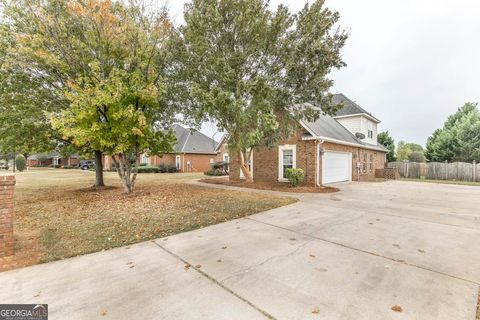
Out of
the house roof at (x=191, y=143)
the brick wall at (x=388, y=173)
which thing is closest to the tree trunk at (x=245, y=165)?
the house roof at (x=191, y=143)

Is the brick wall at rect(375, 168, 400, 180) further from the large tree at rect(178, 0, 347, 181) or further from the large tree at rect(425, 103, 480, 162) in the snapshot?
the large tree at rect(178, 0, 347, 181)

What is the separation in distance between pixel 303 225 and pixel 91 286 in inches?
174

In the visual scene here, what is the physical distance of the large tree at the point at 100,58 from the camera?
762 cm

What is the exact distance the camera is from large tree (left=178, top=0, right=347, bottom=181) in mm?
9406

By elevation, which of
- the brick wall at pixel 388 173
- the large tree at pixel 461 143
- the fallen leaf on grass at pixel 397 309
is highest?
the large tree at pixel 461 143

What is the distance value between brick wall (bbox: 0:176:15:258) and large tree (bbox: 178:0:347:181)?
22.2ft

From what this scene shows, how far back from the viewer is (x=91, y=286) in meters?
3.02

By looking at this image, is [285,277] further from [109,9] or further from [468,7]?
[468,7]

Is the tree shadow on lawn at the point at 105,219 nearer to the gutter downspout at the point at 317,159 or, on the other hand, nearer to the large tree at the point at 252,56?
the large tree at the point at 252,56

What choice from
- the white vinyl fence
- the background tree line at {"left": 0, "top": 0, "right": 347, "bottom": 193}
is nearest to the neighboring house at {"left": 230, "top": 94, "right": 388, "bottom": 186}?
the background tree line at {"left": 0, "top": 0, "right": 347, "bottom": 193}

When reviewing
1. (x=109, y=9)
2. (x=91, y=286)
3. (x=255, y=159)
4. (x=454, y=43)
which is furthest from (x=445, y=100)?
(x=91, y=286)

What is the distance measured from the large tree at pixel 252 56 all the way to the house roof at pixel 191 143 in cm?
1697

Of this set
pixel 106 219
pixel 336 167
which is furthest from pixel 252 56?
pixel 336 167

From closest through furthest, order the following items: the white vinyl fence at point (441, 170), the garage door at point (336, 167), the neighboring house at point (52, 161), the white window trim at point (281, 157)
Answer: the white window trim at point (281, 157) → the garage door at point (336, 167) → the white vinyl fence at point (441, 170) → the neighboring house at point (52, 161)
